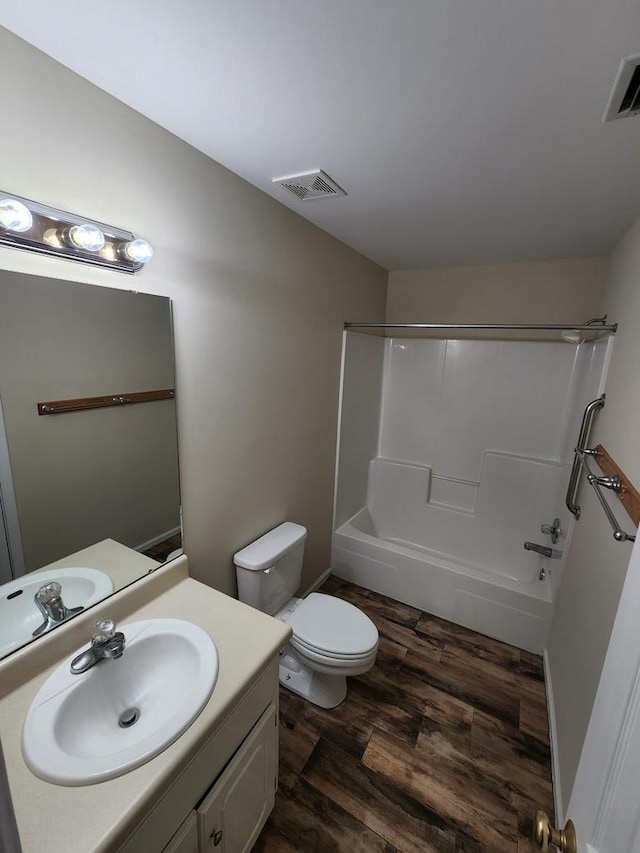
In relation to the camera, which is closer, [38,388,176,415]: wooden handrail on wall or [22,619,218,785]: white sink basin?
[22,619,218,785]: white sink basin

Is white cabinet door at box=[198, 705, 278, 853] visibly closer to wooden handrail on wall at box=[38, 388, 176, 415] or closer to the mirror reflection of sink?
the mirror reflection of sink

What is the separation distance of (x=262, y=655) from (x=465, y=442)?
2.25m

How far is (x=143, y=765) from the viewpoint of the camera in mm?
774

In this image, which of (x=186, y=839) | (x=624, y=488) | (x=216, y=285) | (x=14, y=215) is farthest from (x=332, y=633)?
(x=14, y=215)

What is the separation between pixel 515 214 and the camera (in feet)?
5.41

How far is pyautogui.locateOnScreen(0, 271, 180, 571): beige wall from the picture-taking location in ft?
3.10

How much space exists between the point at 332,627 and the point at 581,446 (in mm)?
1546

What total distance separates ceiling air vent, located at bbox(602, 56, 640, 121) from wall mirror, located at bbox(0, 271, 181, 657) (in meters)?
1.34

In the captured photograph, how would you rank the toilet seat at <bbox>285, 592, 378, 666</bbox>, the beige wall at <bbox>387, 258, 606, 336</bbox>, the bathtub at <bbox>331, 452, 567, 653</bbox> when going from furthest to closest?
the beige wall at <bbox>387, 258, 606, 336</bbox>
the bathtub at <bbox>331, 452, 567, 653</bbox>
the toilet seat at <bbox>285, 592, 378, 666</bbox>

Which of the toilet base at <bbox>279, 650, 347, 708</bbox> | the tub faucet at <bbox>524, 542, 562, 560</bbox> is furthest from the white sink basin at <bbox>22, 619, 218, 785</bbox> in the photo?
the tub faucet at <bbox>524, 542, 562, 560</bbox>

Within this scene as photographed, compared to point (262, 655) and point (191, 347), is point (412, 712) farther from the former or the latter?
point (191, 347)

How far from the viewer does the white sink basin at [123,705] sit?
771mm

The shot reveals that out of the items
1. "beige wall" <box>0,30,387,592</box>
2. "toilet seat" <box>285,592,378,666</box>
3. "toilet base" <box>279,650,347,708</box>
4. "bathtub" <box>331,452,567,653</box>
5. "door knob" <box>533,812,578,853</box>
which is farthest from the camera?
"bathtub" <box>331,452,567,653</box>

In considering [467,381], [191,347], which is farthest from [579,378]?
[191,347]
